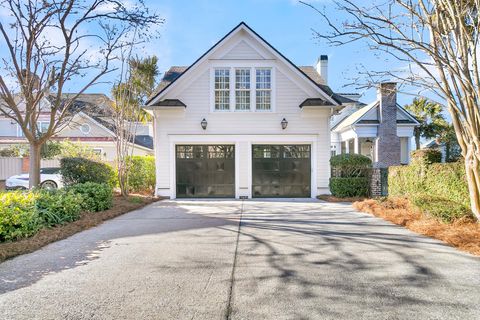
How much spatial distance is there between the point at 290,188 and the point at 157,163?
18.2 feet

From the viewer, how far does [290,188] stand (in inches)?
512

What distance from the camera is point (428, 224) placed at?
6355 mm

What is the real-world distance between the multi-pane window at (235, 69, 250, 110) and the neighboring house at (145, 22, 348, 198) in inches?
1.6

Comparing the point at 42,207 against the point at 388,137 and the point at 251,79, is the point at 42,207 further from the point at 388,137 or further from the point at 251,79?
the point at 388,137

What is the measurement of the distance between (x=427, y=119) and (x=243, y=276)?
88.3ft

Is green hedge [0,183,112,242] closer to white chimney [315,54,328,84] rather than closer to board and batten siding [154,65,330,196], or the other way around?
board and batten siding [154,65,330,196]

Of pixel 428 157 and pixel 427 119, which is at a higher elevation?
pixel 427 119

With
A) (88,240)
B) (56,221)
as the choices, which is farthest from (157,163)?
(88,240)

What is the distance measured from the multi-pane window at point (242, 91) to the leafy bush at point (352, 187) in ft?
15.5

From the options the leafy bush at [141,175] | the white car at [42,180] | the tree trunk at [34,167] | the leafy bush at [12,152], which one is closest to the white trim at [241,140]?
the leafy bush at [141,175]

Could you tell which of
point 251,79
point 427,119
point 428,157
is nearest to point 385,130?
point 427,119

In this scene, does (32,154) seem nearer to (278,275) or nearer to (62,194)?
(62,194)

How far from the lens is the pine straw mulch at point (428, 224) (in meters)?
5.18

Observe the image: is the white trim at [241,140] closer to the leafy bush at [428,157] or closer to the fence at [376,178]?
the fence at [376,178]
